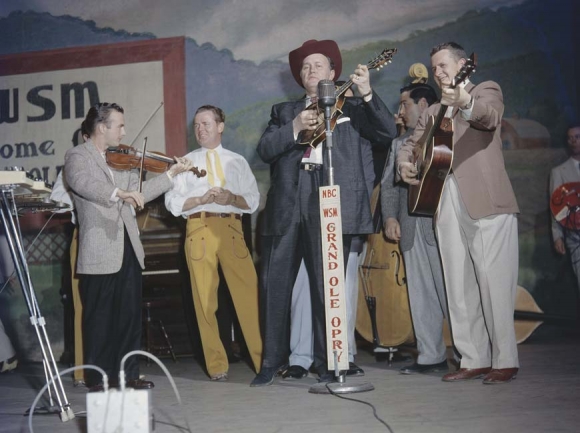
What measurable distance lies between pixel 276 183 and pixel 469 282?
121cm

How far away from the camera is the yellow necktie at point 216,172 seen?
4.86 metres

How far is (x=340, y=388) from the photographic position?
138 inches

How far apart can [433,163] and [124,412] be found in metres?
2.14

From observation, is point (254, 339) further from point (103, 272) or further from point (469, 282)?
point (469, 282)

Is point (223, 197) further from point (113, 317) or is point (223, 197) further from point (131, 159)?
point (113, 317)

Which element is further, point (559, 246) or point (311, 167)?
point (559, 246)

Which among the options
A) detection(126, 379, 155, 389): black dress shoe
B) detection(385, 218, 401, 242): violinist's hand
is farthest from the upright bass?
detection(126, 379, 155, 389): black dress shoe

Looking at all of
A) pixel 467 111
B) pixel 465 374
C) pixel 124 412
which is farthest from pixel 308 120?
pixel 124 412

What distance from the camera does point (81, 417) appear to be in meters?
3.38

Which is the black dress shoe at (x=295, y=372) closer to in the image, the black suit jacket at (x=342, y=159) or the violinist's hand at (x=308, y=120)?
the black suit jacket at (x=342, y=159)

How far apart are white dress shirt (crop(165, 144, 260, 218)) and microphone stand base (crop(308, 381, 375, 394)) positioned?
1.49 metres

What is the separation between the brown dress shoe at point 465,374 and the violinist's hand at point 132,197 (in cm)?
190

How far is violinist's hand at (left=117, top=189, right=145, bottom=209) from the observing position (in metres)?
4.02

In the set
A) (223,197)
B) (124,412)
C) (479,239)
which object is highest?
(223,197)
